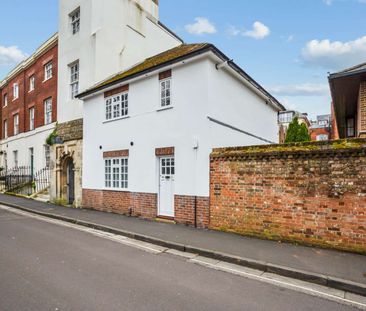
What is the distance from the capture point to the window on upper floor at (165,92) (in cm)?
1041

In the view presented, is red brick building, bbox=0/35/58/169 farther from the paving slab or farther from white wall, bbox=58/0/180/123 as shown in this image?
the paving slab

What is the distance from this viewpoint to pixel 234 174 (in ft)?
27.7

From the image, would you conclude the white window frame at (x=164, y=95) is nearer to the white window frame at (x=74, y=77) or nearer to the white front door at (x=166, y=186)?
the white front door at (x=166, y=186)

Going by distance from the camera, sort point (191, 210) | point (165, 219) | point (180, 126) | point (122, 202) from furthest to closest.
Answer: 1. point (122, 202)
2. point (165, 219)
3. point (180, 126)
4. point (191, 210)

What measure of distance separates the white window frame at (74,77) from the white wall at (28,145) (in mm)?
3019

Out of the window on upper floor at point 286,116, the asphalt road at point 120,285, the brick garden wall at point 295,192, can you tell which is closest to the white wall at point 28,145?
the asphalt road at point 120,285

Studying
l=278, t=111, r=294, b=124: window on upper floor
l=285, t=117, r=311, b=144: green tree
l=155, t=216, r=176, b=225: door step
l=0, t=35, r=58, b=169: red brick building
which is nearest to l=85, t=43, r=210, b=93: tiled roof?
l=155, t=216, r=176, b=225: door step

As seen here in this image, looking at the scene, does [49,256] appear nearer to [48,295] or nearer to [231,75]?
[48,295]

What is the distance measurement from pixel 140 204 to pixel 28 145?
15.5 metres

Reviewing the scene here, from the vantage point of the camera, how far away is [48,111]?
19.2 meters

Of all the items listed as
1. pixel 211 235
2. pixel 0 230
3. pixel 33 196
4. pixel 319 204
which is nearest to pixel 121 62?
pixel 33 196

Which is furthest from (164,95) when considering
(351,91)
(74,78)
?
(74,78)

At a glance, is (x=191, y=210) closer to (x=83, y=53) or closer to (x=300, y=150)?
(x=300, y=150)

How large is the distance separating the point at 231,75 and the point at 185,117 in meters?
2.78
